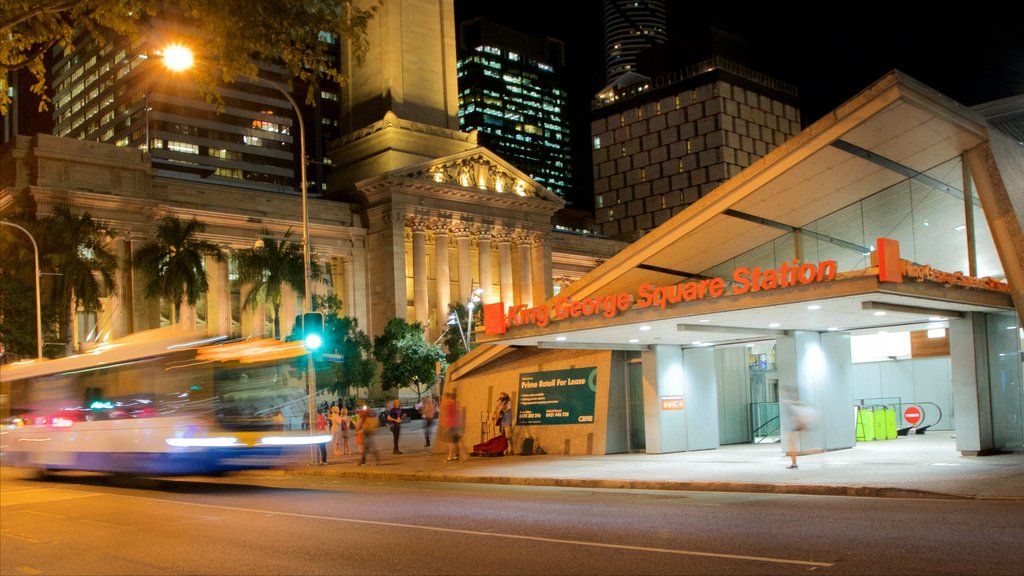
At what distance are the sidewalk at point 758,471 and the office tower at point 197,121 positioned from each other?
102 m

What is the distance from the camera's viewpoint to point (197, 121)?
131 m

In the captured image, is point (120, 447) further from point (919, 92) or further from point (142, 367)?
point (919, 92)

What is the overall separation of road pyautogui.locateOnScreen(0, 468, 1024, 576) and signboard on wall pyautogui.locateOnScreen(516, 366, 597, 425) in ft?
30.5

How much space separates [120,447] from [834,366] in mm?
17672

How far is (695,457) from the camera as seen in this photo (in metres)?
24.3

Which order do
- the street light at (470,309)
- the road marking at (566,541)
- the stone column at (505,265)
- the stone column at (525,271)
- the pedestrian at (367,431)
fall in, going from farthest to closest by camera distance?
1. the stone column at (525,271)
2. the stone column at (505,265)
3. the street light at (470,309)
4. the pedestrian at (367,431)
5. the road marking at (566,541)

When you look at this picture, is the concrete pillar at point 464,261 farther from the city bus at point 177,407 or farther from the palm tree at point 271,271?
the city bus at point 177,407

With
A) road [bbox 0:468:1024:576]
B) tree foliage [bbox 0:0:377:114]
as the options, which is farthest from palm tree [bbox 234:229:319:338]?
tree foliage [bbox 0:0:377:114]

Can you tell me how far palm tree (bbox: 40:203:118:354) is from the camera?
48844 millimetres

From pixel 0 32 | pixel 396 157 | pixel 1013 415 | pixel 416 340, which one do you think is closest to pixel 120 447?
pixel 0 32

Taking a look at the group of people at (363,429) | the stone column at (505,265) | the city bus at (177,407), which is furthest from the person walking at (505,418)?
the stone column at (505,265)

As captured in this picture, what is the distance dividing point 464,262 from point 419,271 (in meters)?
5.88

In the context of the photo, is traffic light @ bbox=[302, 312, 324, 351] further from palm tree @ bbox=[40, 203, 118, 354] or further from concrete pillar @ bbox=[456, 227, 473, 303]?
concrete pillar @ bbox=[456, 227, 473, 303]

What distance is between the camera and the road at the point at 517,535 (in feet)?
31.0
